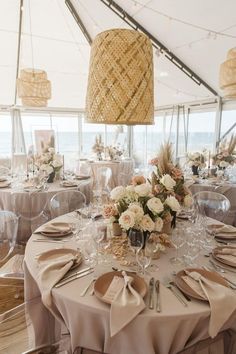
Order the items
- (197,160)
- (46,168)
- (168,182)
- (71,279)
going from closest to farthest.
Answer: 1. (71,279)
2. (168,182)
3. (46,168)
4. (197,160)

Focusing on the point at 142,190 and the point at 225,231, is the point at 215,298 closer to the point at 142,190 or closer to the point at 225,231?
the point at 142,190

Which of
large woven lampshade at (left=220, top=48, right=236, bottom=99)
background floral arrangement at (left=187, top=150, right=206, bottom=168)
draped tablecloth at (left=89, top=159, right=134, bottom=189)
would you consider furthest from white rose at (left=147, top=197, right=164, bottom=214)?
draped tablecloth at (left=89, top=159, right=134, bottom=189)

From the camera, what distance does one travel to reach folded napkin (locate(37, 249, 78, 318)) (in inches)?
54.9

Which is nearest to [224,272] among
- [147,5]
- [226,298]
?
[226,298]

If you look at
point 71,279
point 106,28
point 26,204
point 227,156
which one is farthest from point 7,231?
point 106,28

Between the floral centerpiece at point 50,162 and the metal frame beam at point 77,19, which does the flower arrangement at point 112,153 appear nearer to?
the metal frame beam at point 77,19

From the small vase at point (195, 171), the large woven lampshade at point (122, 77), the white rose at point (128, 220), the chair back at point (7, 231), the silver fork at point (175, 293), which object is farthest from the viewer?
the small vase at point (195, 171)

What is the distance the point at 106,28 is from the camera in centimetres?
643

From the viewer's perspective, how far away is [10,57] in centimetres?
702

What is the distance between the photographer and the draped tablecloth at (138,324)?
1.23 metres

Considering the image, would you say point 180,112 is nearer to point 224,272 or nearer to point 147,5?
point 147,5

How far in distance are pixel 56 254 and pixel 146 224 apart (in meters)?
0.64

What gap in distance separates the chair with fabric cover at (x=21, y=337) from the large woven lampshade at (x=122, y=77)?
50.7 inches

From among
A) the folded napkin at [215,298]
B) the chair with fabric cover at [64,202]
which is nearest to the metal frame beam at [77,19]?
the chair with fabric cover at [64,202]
